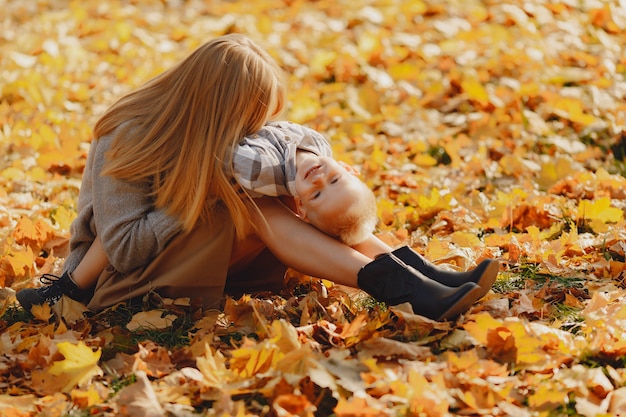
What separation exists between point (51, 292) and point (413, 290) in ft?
4.02

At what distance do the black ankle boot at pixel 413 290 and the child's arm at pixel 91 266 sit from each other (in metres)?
0.90

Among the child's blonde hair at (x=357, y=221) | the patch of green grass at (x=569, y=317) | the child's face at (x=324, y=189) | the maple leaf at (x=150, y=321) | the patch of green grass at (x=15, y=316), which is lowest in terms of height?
the patch of green grass at (x=15, y=316)

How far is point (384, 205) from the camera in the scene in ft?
11.8

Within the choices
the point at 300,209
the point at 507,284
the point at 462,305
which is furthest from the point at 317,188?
the point at 507,284

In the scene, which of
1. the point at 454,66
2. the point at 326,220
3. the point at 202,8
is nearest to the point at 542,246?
the point at 326,220

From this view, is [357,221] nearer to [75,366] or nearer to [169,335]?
[169,335]

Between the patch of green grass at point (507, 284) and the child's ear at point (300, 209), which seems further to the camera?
the patch of green grass at point (507, 284)

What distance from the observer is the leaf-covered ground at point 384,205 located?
81.3 inches

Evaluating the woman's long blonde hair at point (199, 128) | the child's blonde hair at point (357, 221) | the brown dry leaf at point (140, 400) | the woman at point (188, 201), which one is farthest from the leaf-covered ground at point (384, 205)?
the woman's long blonde hair at point (199, 128)

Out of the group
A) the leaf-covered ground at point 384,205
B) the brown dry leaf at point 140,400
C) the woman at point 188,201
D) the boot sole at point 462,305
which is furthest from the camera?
the woman at point 188,201

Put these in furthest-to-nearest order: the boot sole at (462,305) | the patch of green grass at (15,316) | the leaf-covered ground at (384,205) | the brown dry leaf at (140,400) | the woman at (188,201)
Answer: the patch of green grass at (15,316) → the woman at (188,201) → the boot sole at (462,305) → the leaf-covered ground at (384,205) → the brown dry leaf at (140,400)

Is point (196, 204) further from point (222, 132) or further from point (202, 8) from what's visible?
point (202, 8)

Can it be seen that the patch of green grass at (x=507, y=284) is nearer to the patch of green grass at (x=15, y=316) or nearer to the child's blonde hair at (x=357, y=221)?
the child's blonde hair at (x=357, y=221)

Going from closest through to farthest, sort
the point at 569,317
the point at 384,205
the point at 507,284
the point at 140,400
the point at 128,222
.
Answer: the point at 140,400
the point at 569,317
the point at 128,222
the point at 507,284
the point at 384,205
